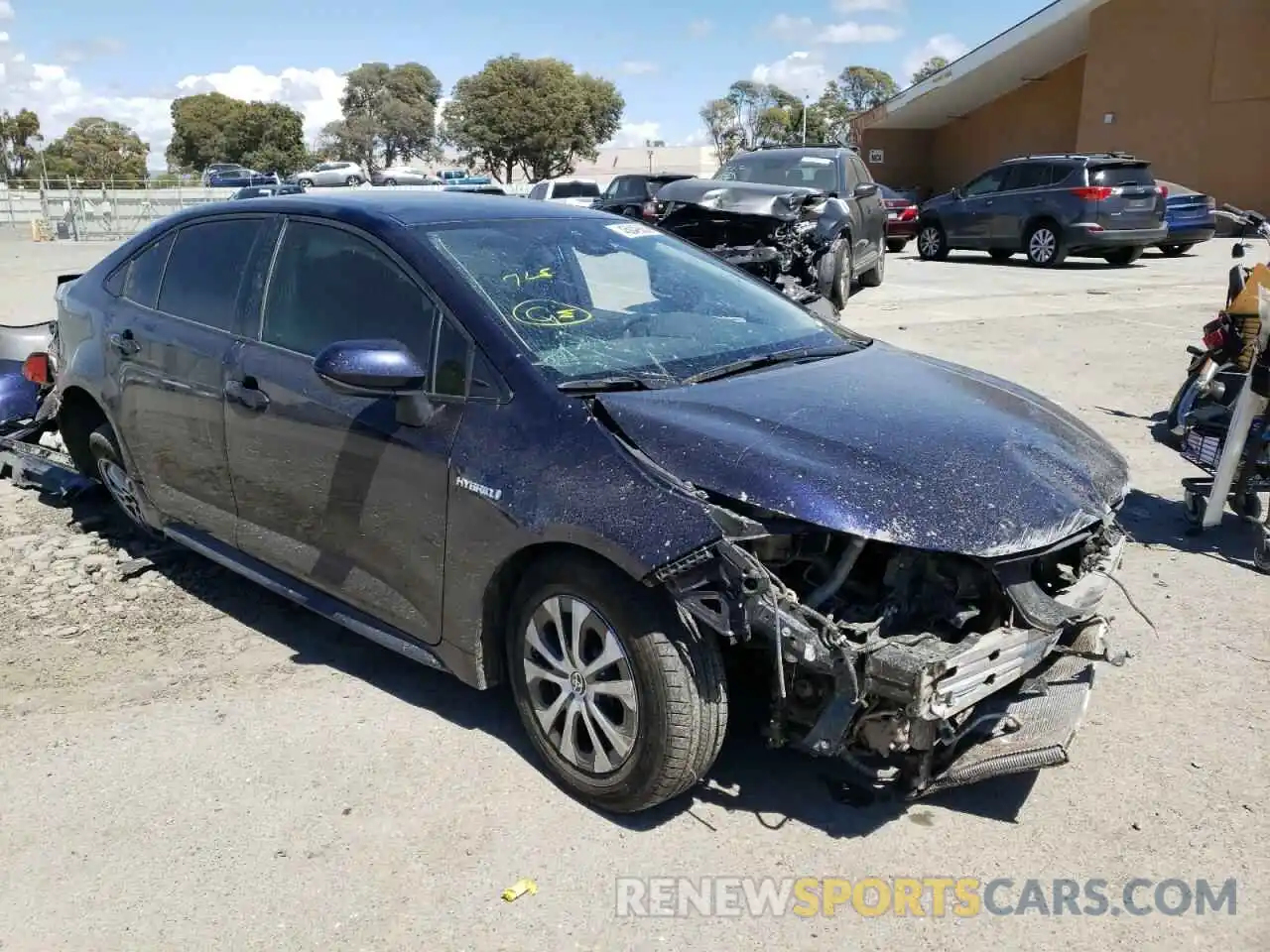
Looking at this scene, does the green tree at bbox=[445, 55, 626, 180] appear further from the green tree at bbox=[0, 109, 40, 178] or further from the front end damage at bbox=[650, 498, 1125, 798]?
the front end damage at bbox=[650, 498, 1125, 798]

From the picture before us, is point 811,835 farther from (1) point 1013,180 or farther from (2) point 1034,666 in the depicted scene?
(1) point 1013,180

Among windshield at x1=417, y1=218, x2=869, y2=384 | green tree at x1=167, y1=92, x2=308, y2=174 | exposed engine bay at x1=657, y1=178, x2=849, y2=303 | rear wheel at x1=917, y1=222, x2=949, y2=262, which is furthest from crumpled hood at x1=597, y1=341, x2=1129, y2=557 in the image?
green tree at x1=167, y1=92, x2=308, y2=174

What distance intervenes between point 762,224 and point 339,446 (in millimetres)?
8101

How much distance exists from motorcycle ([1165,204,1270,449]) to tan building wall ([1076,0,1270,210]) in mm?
25555

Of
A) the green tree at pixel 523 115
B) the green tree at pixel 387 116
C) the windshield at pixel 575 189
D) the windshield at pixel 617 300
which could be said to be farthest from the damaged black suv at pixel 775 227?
the green tree at pixel 387 116

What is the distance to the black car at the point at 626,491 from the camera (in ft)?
9.18

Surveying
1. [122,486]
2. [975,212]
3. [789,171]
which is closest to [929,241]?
[975,212]

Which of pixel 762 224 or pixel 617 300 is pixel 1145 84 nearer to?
Answer: pixel 762 224

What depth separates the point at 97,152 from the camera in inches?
3477

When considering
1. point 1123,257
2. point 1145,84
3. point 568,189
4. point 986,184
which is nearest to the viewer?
point 1123,257

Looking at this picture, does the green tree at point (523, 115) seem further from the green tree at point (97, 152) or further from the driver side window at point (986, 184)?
the driver side window at point (986, 184)

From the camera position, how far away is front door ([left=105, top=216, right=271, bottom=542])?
418 cm

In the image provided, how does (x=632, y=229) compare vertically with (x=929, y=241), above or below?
above

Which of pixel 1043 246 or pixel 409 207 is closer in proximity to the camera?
pixel 409 207
